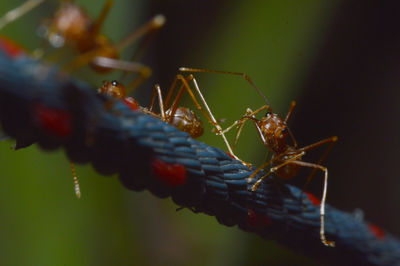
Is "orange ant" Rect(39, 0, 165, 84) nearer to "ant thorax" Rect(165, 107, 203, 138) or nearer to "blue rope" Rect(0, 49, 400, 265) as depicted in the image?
"blue rope" Rect(0, 49, 400, 265)

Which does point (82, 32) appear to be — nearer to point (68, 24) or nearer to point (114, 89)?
point (68, 24)

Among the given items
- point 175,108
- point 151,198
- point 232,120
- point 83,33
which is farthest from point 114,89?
point 151,198

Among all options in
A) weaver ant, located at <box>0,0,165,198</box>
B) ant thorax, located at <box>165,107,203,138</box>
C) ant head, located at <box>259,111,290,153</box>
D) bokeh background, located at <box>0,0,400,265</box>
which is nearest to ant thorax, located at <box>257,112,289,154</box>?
ant head, located at <box>259,111,290,153</box>

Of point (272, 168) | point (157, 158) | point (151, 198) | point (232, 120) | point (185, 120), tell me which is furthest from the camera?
point (151, 198)

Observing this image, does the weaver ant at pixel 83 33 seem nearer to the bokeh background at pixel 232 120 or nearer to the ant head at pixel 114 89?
the bokeh background at pixel 232 120

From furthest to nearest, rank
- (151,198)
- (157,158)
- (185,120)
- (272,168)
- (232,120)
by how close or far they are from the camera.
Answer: (151,198)
(232,120)
(185,120)
(272,168)
(157,158)

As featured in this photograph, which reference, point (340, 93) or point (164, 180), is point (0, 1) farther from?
point (340, 93)
